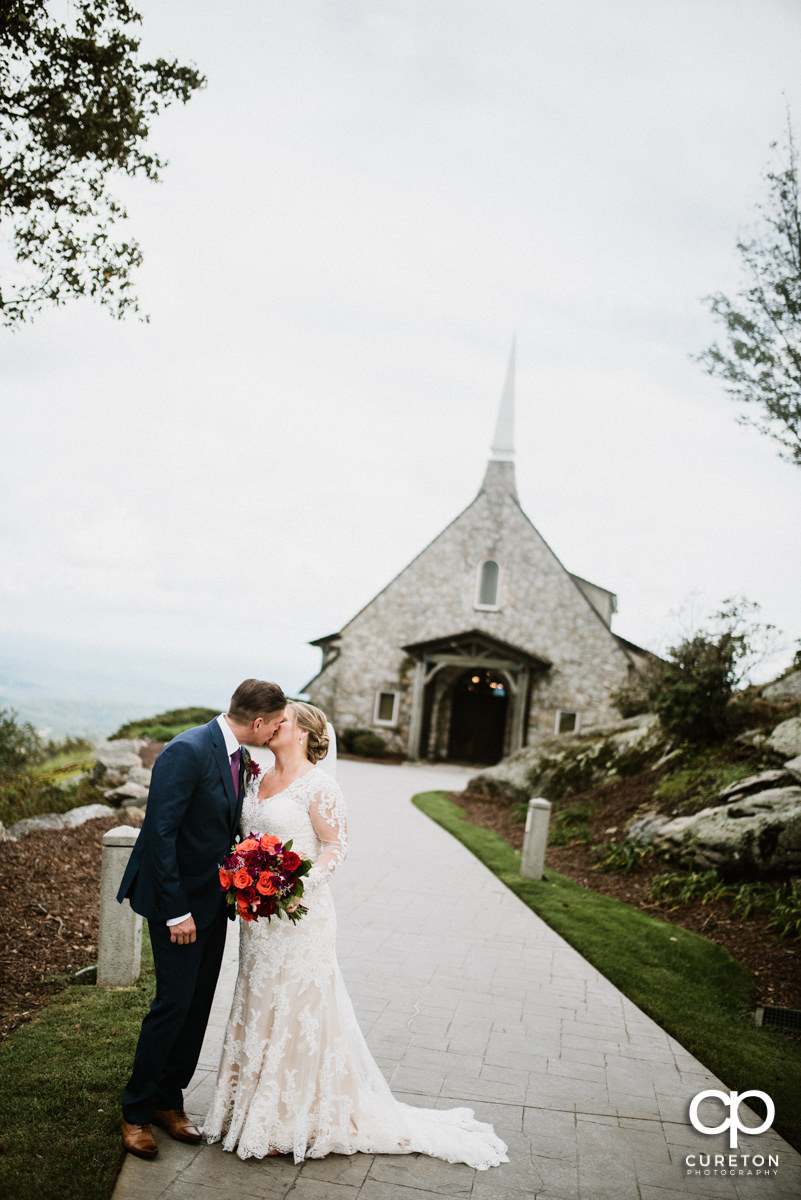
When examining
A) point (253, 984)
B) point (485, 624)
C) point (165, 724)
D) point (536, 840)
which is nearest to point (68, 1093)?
point (253, 984)

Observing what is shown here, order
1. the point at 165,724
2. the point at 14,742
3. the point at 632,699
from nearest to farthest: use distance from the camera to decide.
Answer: the point at 14,742, the point at 632,699, the point at 165,724

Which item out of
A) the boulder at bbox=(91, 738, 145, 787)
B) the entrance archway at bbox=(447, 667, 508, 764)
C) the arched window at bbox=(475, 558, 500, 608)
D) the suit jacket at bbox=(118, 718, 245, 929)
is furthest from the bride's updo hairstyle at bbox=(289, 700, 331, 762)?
the entrance archway at bbox=(447, 667, 508, 764)

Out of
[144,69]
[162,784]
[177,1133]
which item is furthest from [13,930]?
[144,69]

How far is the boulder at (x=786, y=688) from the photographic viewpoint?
12.8 m

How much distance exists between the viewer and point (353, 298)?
18828mm

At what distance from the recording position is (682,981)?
6.88 meters

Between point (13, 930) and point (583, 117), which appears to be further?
point (583, 117)

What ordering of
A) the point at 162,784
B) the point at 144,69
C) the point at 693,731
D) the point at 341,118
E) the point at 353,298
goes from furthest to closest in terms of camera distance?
the point at 353,298
the point at 693,731
the point at 341,118
the point at 144,69
the point at 162,784

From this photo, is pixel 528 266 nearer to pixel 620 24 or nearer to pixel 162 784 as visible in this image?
pixel 620 24

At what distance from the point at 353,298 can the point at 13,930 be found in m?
16.1

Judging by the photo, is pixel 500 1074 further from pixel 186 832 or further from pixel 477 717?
pixel 477 717

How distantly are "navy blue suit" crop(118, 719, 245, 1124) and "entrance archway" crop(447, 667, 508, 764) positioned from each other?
81.1ft

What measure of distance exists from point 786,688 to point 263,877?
1187 centimetres

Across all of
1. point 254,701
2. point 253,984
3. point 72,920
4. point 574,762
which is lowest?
point 72,920
